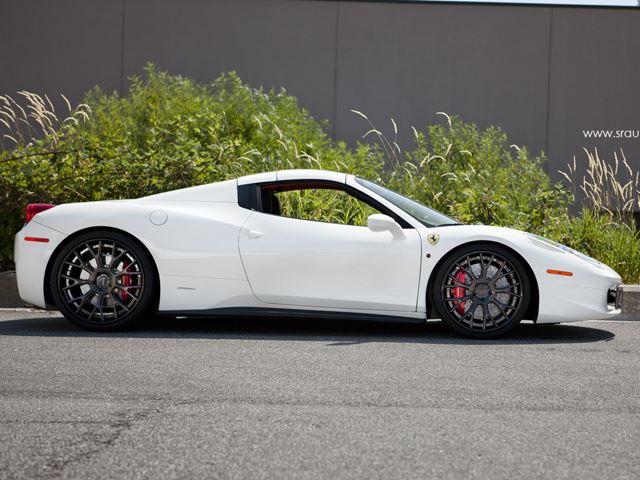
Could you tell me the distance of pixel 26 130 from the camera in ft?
56.1

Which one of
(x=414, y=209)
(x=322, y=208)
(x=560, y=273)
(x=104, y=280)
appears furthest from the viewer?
(x=322, y=208)

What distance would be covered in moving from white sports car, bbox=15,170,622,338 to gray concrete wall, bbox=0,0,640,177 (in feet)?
32.4

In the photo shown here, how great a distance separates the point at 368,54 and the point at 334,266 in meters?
10.6

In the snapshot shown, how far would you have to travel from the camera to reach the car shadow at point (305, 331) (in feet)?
23.5

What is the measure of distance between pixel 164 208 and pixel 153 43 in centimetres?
1034

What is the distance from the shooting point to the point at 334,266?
716cm

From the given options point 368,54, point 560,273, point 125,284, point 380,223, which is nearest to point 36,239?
point 125,284

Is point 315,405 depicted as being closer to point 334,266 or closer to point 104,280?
point 334,266

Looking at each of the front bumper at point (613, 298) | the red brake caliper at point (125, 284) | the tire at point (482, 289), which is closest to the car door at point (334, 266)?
the tire at point (482, 289)

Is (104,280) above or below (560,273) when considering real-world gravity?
below

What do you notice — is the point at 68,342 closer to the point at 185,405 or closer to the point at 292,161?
the point at 185,405

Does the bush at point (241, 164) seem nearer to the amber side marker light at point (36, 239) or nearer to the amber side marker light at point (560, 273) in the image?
the amber side marker light at point (36, 239)

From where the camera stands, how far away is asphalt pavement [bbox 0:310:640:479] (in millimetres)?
3666

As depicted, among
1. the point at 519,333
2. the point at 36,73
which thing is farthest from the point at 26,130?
the point at 519,333
